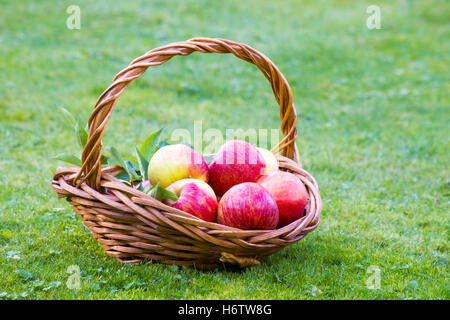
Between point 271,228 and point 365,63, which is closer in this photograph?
point 271,228

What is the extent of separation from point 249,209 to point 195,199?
10.2 inches

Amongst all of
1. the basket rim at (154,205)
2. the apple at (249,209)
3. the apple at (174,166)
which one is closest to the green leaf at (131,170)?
the apple at (174,166)

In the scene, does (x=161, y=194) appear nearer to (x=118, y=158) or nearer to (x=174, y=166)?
(x=174, y=166)

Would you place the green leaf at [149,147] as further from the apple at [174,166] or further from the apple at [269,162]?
the apple at [269,162]

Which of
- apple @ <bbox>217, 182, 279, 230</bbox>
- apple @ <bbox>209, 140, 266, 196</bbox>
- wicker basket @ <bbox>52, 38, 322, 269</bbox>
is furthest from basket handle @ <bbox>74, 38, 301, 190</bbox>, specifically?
apple @ <bbox>217, 182, 279, 230</bbox>

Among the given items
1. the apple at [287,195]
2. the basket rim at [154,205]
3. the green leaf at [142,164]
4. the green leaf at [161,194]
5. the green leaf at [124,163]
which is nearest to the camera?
the basket rim at [154,205]

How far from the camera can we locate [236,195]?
92.5 inches

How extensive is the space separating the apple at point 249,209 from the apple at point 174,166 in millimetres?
283

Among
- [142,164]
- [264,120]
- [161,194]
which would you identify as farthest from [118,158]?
[264,120]

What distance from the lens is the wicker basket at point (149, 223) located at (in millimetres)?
2180

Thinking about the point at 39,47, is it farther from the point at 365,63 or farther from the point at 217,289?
the point at 217,289

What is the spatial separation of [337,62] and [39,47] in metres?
4.43

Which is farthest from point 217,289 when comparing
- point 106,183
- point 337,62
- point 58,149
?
point 337,62
